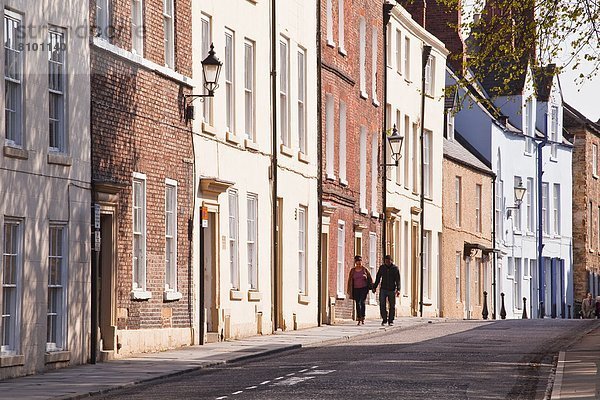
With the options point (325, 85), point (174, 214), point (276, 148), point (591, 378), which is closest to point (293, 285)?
point (276, 148)

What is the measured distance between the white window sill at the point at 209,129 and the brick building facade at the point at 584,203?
45164 millimetres

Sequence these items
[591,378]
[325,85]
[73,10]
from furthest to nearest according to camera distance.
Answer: [325,85]
[73,10]
[591,378]

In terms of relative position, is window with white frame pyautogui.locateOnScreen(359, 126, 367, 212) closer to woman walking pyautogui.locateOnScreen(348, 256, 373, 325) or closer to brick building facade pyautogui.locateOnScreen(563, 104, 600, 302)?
woman walking pyautogui.locateOnScreen(348, 256, 373, 325)

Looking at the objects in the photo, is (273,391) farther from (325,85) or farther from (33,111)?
(325,85)

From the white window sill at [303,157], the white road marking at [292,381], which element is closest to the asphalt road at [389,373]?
the white road marking at [292,381]

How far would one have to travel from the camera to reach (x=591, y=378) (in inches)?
735

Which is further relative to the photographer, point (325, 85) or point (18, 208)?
point (325, 85)

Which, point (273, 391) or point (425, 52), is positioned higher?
point (425, 52)

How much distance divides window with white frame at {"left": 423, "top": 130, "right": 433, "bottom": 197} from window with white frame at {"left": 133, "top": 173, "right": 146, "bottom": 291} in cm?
2679

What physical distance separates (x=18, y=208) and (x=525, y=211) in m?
46.6

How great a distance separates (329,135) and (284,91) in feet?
16.3

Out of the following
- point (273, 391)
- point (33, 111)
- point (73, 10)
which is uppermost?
point (73, 10)

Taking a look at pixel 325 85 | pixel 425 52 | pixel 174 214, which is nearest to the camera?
pixel 174 214

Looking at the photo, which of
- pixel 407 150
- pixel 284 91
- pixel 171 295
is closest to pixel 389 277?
pixel 284 91
